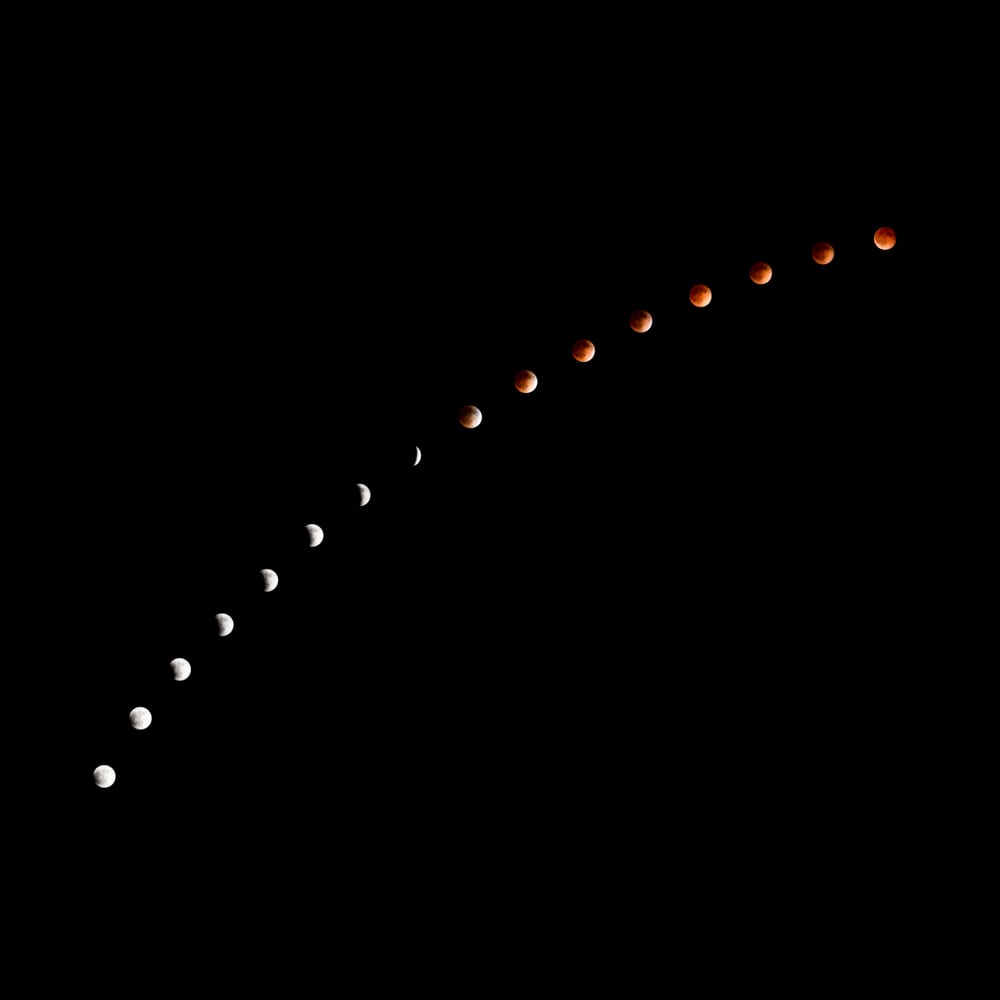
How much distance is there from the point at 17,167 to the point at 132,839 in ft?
1.65

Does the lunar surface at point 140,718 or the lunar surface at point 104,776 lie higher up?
the lunar surface at point 140,718

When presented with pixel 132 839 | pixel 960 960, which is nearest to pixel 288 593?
pixel 132 839

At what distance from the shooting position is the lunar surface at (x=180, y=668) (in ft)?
2.75

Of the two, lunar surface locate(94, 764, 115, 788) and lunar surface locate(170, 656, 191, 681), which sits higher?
lunar surface locate(170, 656, 191, 681)

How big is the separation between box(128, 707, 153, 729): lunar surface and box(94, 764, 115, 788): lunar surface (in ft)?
0.11

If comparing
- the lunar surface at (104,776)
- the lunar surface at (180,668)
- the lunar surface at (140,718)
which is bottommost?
the lunar surface at (104,776)

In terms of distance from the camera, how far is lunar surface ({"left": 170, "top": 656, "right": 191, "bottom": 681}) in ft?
2.75

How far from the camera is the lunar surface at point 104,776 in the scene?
2.68 ft

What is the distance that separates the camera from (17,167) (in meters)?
0.87

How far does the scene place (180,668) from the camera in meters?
0.84

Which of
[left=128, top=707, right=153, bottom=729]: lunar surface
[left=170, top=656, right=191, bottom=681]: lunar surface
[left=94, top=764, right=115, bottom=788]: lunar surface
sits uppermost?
[left=170, top=656, right=191, bottom=681]: lunar surface

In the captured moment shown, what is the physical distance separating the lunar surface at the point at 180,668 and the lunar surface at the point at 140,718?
0.11ft

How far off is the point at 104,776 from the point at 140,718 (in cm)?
5

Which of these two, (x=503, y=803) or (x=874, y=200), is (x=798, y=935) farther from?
(x=874, y=200)
